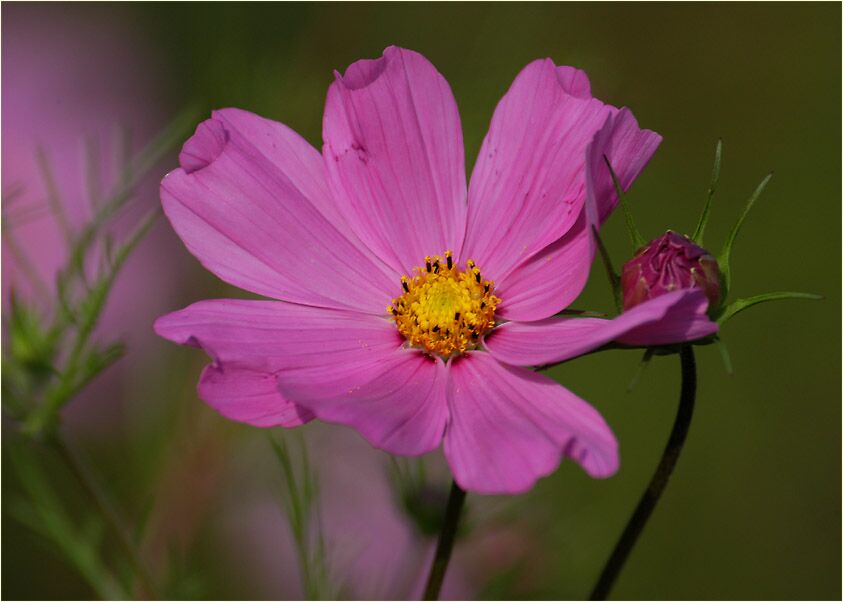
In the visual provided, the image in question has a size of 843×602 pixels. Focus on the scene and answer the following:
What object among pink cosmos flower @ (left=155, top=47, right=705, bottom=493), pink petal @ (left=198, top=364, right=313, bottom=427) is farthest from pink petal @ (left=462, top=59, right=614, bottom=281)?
pink petal @ (left=198, top=364, right=313, bottom=427)

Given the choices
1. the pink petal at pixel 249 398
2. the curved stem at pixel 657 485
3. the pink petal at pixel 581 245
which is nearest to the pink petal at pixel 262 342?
the pink petal at pixel 249 398

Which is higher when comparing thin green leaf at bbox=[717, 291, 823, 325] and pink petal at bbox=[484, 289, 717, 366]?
pink petal at bbox=[484, 289, 717, 366]

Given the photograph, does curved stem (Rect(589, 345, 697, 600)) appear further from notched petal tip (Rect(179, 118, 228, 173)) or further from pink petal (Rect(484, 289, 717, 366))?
notched petal tip (Rect(179, 118, 228, 173))

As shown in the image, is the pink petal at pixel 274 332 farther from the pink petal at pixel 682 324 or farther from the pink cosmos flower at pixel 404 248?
the pink petal at pixel 682 324

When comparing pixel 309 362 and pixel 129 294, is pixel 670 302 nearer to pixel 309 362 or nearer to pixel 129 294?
pixel 309 362

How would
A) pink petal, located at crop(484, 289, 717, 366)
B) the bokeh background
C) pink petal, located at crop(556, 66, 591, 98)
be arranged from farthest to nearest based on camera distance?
1. the bokeh background
2. pink petal, located at crop(556, 66, 591, 98)
3. pink petal, located at crop(484, 289, 717, 366)

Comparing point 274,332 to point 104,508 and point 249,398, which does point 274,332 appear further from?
point 104,508

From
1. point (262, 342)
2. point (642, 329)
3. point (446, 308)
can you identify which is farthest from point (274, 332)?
point (642, 329)
